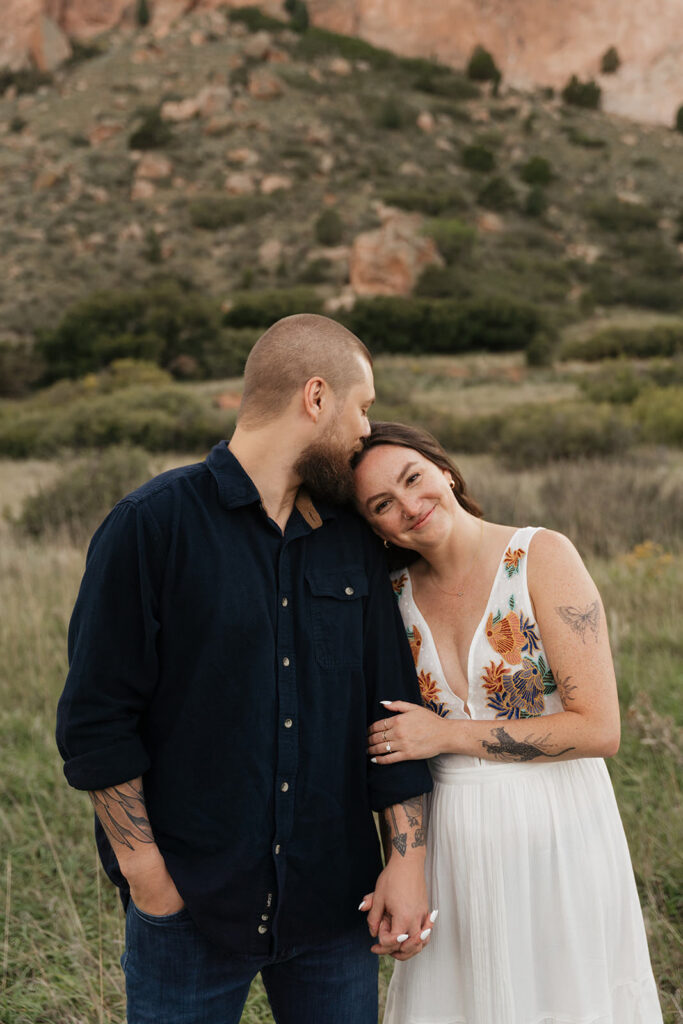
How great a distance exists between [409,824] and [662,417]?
41.3 feet

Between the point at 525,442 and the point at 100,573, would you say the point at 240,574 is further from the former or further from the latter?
the point at 525,442

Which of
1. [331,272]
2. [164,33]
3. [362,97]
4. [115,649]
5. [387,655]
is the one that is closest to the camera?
[115,649]

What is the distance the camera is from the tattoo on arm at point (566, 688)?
183 cm

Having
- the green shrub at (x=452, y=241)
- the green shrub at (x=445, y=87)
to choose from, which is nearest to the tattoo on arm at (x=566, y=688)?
the green shrub at (x=452, y=241)

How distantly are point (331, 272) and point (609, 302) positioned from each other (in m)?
10.9

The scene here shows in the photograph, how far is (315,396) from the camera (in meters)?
1.74

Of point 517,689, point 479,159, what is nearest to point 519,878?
point 517,689

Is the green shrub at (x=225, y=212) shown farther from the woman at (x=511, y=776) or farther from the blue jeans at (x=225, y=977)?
the blue jeans at (x=225, y=977)

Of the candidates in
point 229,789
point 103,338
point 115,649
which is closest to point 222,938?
point 229,789

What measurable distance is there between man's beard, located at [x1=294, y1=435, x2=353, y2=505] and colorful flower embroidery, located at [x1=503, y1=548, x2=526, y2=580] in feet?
1.34

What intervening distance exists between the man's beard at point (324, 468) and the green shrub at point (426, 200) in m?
39.2

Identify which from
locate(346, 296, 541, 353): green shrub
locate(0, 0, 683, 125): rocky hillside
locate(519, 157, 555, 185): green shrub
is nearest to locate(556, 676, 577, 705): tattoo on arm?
locate(346, 296, 541, 353): green shrub

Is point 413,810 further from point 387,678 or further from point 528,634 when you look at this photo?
point 528,634

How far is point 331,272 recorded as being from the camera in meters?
33.3
